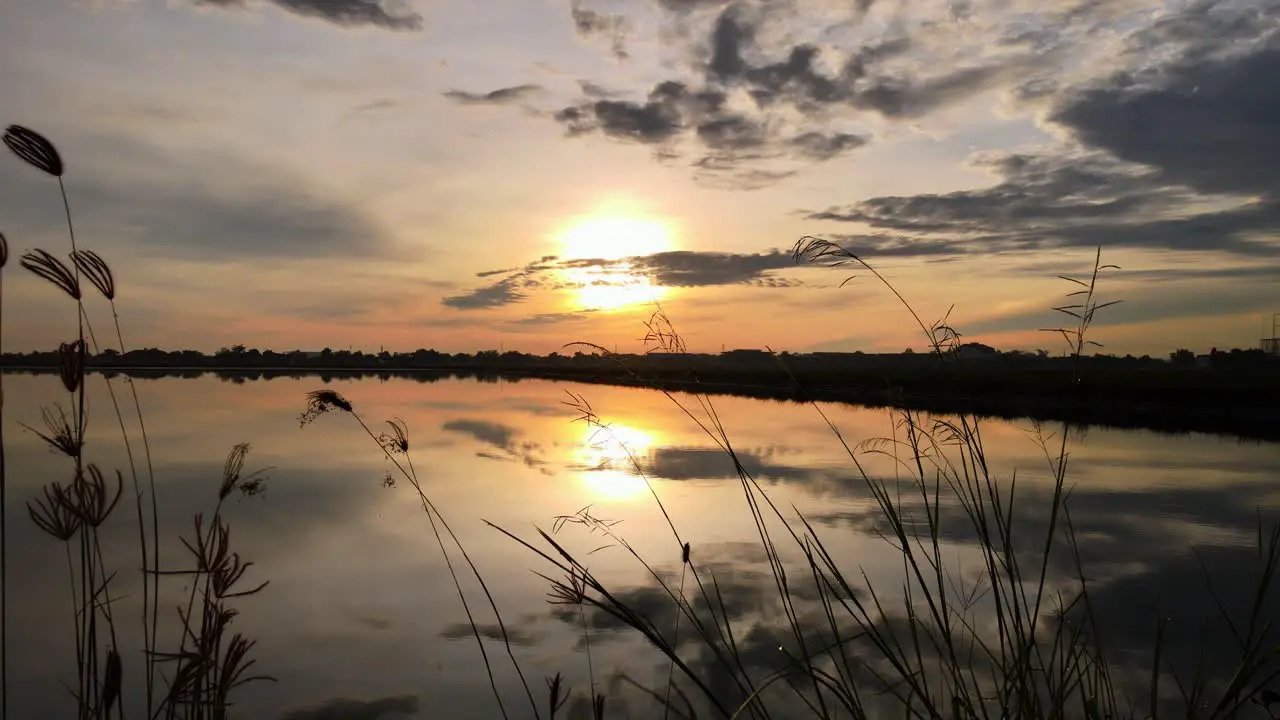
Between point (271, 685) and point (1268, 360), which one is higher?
point (1268, 360)

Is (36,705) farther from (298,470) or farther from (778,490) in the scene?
(298,470)

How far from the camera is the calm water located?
6.39 m

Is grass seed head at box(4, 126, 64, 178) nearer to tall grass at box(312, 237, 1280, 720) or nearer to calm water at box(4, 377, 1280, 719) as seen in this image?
tall grass at box(312, 237, 1280, 720)

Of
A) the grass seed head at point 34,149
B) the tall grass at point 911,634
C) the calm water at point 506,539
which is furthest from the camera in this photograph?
the calm water at point 506,539

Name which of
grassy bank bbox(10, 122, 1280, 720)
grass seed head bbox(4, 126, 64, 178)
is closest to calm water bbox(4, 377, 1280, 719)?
grassy bank bbox(10, 122, 1280, 720)

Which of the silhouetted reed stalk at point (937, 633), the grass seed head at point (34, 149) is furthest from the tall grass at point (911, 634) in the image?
the grass seed head at point (34, 149)

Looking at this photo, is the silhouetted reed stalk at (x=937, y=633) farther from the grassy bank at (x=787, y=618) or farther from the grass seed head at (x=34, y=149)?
the grass seed head at (x=34, y=149)

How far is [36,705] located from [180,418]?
26270 mm

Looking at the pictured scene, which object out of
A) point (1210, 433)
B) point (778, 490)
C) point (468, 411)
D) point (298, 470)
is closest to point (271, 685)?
point (778, 490)

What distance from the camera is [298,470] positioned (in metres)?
16.8

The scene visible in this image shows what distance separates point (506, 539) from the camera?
1100cm

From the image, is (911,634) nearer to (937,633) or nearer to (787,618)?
(937,633)

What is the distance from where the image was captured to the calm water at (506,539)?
6.39 metres

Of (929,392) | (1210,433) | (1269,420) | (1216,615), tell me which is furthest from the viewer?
(929,392)
